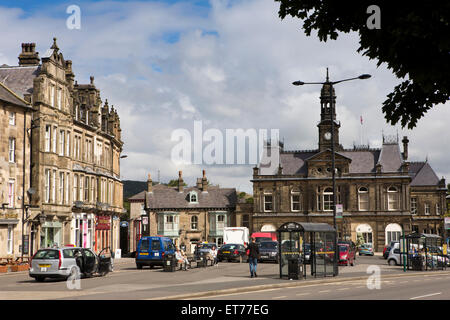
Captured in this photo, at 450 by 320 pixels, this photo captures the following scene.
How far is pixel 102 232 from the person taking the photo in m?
61.2

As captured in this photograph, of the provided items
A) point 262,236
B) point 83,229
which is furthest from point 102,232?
point 262,236

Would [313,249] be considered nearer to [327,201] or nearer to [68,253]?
[68,253]

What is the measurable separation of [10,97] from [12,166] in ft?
16.4

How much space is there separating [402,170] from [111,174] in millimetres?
40701

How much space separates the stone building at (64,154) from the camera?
46.4 m

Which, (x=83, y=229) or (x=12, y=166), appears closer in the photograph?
(x=12, y=166)

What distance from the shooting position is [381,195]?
83688 millimetres

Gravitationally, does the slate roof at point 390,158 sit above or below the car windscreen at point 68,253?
above

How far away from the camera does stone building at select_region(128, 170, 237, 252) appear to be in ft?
287

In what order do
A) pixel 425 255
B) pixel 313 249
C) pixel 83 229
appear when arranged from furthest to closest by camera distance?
pixel 83 229 < pixel 425 255 < pixel 313 249

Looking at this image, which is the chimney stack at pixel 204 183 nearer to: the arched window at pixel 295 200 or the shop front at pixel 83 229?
the arched window at pixel 295 200

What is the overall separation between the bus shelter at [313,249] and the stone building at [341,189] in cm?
5406

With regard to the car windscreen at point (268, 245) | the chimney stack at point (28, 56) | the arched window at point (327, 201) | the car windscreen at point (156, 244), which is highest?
the chimney stack at point (28, 56)

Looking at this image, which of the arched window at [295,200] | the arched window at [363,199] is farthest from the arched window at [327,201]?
the arched window at [363,199]
